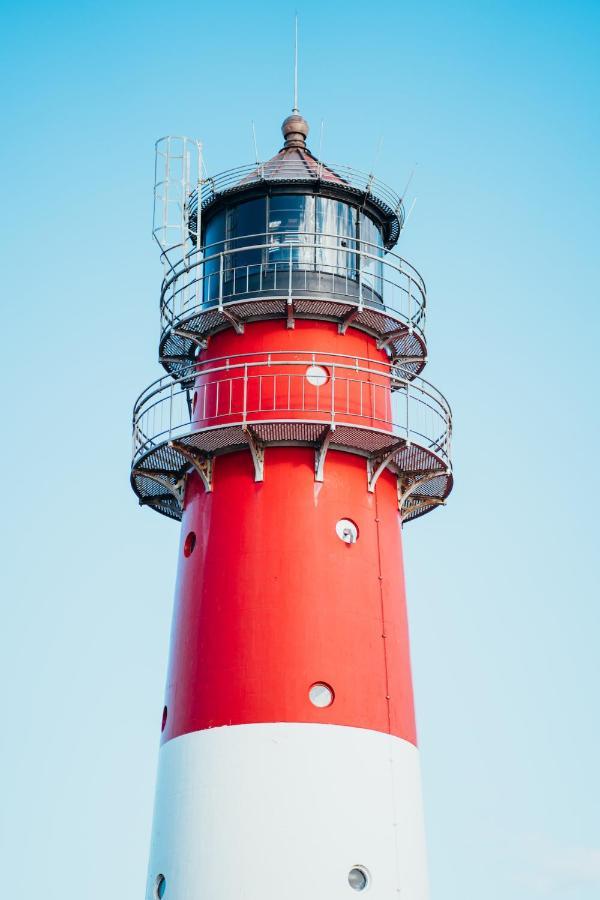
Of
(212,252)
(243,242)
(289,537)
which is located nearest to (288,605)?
(289,537)

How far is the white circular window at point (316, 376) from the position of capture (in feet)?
87.0

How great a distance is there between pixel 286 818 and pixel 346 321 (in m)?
9.96

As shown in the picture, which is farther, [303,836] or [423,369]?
[423,369]

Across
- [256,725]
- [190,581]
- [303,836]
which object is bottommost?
[303,836]

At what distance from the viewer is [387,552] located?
2658 centimetres

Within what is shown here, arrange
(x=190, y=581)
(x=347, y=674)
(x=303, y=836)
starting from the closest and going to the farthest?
(x=303, y=836)
(x=347, y=674)
(x=190, y=581)

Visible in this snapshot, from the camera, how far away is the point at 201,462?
26469 mm

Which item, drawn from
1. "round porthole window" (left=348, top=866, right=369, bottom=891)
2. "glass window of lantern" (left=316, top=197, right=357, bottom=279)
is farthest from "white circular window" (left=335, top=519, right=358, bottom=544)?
"round porthole window" (left=348, top=866, right=369, bottom=891)

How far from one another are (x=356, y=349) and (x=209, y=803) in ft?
31.5

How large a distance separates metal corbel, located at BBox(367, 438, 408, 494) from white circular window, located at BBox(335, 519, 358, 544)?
3.09ft

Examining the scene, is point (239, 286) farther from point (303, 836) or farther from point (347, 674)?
point (303, 836)

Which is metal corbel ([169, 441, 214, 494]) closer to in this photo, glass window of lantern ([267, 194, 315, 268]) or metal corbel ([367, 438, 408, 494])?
metal corbel ([367, 438, 408, 494])

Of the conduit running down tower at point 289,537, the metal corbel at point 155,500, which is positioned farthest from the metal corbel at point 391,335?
the metal corbel at point 155,500

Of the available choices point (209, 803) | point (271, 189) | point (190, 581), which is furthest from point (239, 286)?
point (209, 803)
